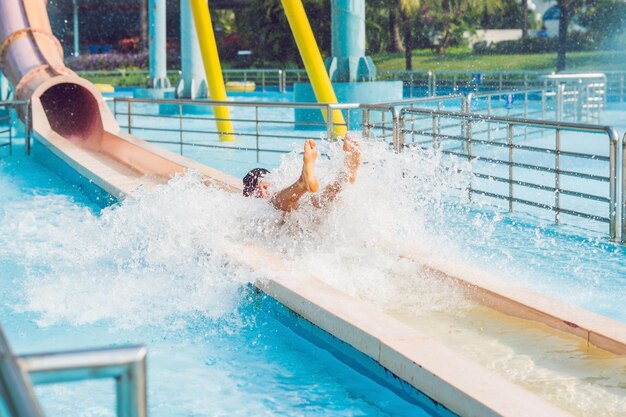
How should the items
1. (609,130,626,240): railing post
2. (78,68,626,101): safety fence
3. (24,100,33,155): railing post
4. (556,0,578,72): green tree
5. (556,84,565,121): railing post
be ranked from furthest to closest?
(556,0,578,72): green tree
(78,68,626,101): safety fence
(556,84,565,121): railing post
(24,100,33,155): railing post
(609,130,626,240): railing post

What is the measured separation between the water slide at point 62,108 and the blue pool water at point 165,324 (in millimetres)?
3111

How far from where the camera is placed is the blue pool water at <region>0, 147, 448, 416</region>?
4652mm

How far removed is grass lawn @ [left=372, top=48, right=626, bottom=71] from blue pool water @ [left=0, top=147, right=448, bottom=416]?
31499 millimetres

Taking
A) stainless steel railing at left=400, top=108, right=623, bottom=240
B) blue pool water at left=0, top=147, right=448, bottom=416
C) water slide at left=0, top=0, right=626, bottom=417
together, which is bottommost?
blue pool water at left=0, top=147, right=448, bottom=416

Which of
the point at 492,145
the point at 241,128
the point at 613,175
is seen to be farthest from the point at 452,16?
the point at 613,175

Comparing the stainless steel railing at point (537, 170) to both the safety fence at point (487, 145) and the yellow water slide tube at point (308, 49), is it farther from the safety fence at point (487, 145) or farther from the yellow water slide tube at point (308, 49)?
the yellow water slide tube at point (308, 49)

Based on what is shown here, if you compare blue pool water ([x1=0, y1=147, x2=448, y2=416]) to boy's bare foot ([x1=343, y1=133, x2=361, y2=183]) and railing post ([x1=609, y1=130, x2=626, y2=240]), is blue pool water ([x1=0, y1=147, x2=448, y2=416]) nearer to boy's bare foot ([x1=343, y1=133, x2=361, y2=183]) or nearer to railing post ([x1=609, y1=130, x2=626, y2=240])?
boy's bare foot ([x1=343, y1=133, x2=361, y2=183])

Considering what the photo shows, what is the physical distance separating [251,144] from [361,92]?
95.3 inches

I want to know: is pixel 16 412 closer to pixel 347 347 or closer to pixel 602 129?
pixel 347 347

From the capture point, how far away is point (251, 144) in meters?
16.8

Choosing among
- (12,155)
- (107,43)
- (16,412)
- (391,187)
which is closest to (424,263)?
(391,187)

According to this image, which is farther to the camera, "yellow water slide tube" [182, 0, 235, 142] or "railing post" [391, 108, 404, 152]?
"yellow water slide tube" [182, 0, 235, 142]

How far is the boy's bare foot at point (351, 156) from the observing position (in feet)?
22.6

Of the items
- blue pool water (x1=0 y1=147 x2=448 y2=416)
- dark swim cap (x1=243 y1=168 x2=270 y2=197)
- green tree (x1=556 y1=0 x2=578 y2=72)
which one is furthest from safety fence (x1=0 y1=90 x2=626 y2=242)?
green tree (x1=556 y1=0 x2=578 y2=72)
